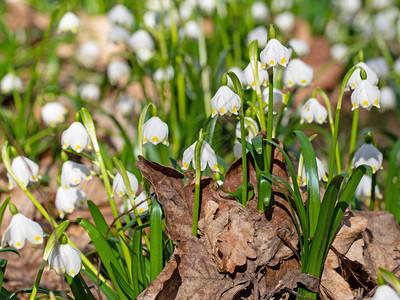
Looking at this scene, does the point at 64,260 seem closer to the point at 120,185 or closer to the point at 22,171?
the point at 120,185

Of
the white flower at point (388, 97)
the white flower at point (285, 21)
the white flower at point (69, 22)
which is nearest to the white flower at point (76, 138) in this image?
the white flower at point (69, 22)

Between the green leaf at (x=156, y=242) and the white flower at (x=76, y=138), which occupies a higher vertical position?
the white flower at (x=76, y=138)

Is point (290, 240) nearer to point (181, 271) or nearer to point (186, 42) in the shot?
point (181, 271)

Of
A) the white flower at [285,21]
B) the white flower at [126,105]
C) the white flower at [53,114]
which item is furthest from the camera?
the white flower at [285,21]

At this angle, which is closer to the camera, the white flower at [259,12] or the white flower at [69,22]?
the white flower at [69,22]

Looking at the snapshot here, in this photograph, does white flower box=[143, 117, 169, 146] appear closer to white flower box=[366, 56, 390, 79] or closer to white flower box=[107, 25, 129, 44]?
white flower box=[107, 25, 129, 44]

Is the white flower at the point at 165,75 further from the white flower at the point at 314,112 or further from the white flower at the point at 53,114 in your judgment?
the white flower at the point at 314,112

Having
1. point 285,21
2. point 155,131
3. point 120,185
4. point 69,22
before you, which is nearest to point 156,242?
point 120,185
